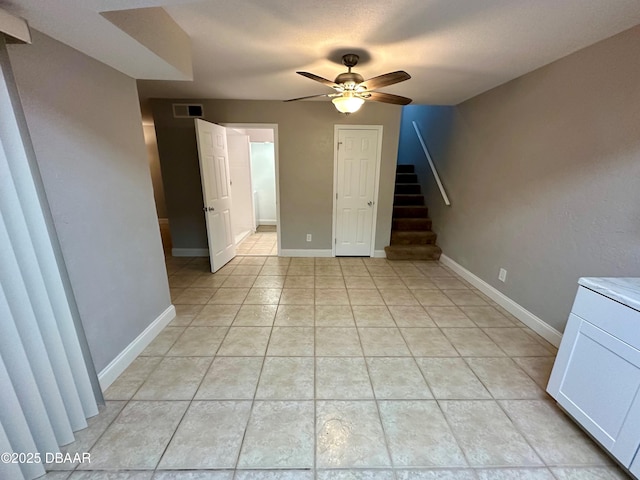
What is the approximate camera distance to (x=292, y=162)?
3.79 m

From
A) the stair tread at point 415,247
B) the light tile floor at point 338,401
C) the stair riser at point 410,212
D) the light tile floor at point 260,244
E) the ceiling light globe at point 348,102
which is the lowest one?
the light tile floor at point 338,401

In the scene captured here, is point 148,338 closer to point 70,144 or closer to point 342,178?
point 70,144

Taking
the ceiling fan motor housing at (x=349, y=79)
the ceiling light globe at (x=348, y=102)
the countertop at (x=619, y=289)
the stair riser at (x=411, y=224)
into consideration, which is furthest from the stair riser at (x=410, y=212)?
the countertop at (x=619, y=289)

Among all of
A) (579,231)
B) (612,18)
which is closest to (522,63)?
(612,18)

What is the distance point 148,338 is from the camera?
2059mm

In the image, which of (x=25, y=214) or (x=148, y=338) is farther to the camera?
(x=148, y=338)

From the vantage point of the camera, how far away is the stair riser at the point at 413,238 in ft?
13.7

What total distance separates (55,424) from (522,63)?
12.9 feet

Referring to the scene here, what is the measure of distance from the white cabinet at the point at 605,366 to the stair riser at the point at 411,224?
3.02 m

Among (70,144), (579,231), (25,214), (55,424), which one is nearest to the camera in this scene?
(25,214)

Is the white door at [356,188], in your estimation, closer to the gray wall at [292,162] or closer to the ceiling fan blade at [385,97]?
the gray wall at [292,162]

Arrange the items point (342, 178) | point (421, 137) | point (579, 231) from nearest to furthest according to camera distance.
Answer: point (579, 231) → point (342, 178) → point (421, 137)

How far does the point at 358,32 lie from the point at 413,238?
3.11m

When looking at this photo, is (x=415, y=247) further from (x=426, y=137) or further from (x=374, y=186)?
(x=426, y=137)
